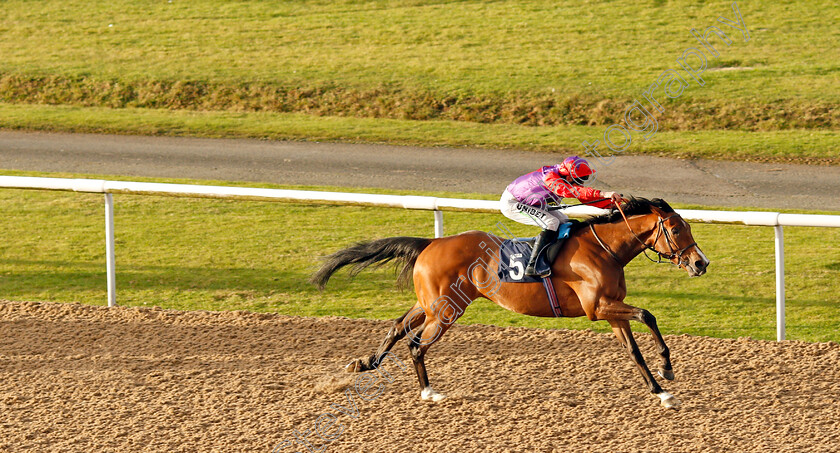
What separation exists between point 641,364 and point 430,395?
46.5 inches

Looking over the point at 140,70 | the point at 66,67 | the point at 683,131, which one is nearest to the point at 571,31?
the point at 683,131

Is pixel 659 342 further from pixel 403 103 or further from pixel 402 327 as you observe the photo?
pixel 403 103

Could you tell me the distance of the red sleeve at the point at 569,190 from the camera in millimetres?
5539

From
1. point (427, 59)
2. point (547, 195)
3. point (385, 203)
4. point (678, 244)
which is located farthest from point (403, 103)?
point (678, 244)

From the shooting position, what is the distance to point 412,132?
13.8 metres

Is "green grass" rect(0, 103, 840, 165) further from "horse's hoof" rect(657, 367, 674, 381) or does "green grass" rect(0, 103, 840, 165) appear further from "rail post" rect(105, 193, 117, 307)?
"horse's hoof" rect(657, 367, 674, 381)

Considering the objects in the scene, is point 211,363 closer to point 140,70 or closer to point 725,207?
point 725,207

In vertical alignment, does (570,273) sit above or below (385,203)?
above

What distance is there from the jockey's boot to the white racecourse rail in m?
0.99

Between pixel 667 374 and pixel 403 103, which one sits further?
pixel 403 103

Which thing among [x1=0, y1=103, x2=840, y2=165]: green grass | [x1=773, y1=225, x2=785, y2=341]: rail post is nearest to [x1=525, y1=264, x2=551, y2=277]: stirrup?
[x1=773, y1=225, x2=785, y2=341]: rail post

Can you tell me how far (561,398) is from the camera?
5.78 metres

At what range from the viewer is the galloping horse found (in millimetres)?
5598

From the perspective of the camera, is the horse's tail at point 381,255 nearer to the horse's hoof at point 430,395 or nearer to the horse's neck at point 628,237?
the horse's hoof at point 430,395
